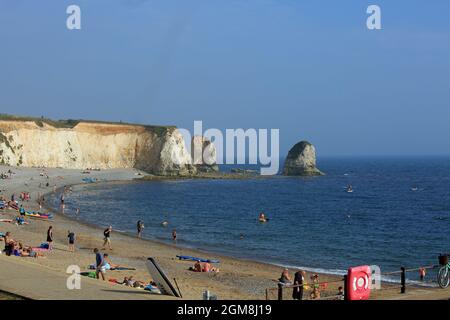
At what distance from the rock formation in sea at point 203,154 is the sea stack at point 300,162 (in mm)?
18348

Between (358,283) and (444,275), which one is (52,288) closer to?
(358,283)

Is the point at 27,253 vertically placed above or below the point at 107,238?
above

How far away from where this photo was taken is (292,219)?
58.5 metres

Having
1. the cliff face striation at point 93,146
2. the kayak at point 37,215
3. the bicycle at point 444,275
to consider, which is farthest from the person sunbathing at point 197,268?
the cliff face striation at point 93,146

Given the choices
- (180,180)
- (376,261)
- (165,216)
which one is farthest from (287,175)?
(376,261)

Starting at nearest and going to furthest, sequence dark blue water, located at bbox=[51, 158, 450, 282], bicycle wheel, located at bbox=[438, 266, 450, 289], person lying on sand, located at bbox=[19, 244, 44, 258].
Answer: bicycle wheel, located at bbox=[438, 266, 450, 289]
person lying on sand, located at bbox=[19, 244, 44, 258]
dark blue water, located at bbox=[51, 158, 450, 282]

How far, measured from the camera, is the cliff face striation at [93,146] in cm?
9288

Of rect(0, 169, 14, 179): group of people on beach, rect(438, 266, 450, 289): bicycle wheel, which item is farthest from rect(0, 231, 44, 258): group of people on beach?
rect(0, 169, 14, 179): group of people on beach

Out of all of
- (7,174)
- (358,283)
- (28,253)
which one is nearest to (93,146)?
(7,174)

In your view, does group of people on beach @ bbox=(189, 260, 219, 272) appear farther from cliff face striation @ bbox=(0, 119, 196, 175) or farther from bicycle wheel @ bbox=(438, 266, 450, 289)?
cliff face striation @ bbox=(0, 119, 196, 175)

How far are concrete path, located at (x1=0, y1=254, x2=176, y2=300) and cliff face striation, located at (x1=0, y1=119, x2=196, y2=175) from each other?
252 feet

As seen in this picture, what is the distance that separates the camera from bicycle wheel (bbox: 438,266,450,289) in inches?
654

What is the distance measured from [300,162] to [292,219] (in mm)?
82991
